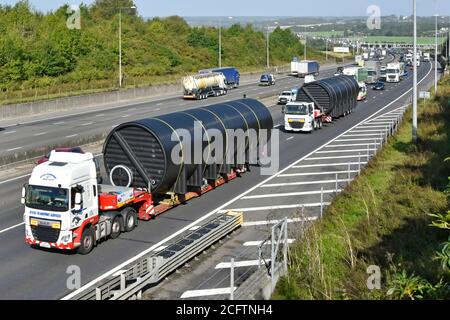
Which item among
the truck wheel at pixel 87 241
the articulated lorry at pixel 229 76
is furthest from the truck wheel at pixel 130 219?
the articulated lorry at pixel 229 76

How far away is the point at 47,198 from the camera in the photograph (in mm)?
16297

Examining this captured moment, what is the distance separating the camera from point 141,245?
58.0 ft

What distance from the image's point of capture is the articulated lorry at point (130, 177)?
16.3m

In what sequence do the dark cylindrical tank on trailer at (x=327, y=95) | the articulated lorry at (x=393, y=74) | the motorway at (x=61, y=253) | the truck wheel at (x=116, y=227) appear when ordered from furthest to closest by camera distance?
the articulated lorry at (x=393, y=74), the dark cylindrical tank on trailer at (x=327, y=95), the truck wheel at (x=116, y=227), the motorway at (x=61, y=253)

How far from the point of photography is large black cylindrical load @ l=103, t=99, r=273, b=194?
19641mm

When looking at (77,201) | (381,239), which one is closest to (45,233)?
(77,201)

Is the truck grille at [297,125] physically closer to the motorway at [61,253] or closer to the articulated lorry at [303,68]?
the motorway at [61,253]

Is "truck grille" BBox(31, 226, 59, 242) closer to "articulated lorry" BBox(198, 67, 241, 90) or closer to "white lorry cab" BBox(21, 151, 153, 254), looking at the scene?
"white lorry cab" BBox(21, 151, 153, 254)

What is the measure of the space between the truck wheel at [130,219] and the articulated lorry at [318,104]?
22097 mm

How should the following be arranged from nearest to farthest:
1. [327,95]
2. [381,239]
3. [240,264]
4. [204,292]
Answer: [204,292]
[240,264]
[381,239]
[327,95]

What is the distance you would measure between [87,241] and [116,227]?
1.56m

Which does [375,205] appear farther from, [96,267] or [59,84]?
[59,84]

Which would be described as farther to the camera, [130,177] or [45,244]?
[130,177]

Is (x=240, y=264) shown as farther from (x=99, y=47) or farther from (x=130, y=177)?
(x=99, y=47)
